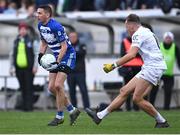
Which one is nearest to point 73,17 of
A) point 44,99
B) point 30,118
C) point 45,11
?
point 44,99

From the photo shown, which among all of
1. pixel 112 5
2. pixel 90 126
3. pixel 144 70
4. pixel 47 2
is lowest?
pixel 90 126

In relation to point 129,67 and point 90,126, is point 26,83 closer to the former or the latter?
point 129,67

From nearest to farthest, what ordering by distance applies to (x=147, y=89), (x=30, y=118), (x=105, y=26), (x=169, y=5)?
(x=147, y=89) < (x=30, y=118) < (x=169, y=5) < (x=105, y=26)

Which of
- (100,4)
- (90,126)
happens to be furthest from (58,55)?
(100,4)

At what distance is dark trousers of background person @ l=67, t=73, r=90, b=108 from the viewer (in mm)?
22109

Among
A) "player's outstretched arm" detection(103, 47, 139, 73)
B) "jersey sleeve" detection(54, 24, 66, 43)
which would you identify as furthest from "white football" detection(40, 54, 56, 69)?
"player's outstretched arm" detection(103, 47, 139, 73)

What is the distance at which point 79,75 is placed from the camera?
874 inches

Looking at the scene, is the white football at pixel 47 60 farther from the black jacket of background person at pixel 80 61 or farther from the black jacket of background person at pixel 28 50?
the black jacket of background person at pixel 28 50

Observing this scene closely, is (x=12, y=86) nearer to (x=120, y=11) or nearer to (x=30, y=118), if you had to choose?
(x=120, y=11)

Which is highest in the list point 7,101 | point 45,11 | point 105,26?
point 45,11

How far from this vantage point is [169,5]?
22.5 m

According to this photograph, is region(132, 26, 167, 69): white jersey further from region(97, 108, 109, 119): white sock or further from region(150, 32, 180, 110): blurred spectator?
region(150, 32, 180, 110): blurred spectator

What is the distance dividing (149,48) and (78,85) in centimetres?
787

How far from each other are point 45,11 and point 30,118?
338cm
